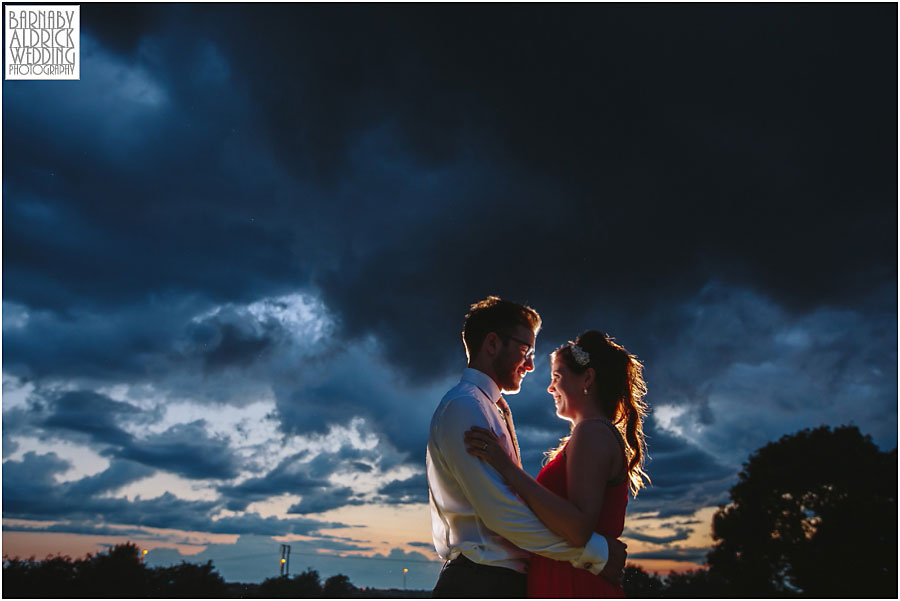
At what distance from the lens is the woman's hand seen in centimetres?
421

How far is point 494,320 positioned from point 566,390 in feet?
2.72

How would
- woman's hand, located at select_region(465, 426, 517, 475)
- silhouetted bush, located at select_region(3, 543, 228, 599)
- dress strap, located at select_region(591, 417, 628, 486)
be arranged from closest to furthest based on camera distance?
1. woman's hand, located at select_region(465, 426, 517, 475)
2. dress strap, located at select_region(591, 417, 628, 486)
3. silhouetted bush, located at select_region(3, 543, 228, 599)

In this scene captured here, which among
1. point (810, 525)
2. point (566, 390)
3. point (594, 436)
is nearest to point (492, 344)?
point (566, 390)

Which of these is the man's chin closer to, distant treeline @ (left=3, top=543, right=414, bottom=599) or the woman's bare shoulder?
the woman's bare shoulder

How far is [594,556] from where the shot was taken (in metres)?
4.25

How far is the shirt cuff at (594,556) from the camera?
423cm

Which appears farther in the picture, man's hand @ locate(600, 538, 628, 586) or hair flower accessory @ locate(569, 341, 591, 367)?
hair flower accessory @ locate(569, 341, 591, 367)

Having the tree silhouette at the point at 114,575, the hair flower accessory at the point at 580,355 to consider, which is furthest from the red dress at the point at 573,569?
the tree silhouette at the point at 114,575

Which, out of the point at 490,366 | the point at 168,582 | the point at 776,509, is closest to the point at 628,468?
the point at 490,366

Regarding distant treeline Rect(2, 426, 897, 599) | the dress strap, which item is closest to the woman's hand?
the dress strap

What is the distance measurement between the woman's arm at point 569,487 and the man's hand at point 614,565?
0.29 metres

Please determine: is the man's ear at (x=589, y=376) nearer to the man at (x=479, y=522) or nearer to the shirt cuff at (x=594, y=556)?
the man at (x=479, y=522)

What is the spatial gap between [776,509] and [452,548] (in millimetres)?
35126

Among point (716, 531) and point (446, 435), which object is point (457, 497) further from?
point (716, 531)
